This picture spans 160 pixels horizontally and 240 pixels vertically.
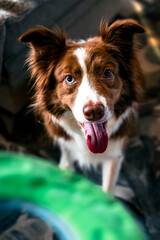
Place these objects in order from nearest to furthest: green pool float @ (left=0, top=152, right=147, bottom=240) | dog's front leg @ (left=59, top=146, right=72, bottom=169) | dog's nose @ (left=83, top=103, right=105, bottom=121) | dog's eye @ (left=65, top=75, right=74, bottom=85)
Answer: dog's nose @ (left=83, top=103, right=105, bottom=121), dog's eye @ (left=65, top=75, right=74, bottom=85), green pool float @ (left=0, top=152, right=147, bottom=240), dog's front leg @ (left=59, top=146, right=72, bottom=169)

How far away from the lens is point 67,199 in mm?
1163

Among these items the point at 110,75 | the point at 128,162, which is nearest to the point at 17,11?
the point at 110,75

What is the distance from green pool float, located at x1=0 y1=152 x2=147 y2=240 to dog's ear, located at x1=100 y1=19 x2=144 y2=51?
60cm

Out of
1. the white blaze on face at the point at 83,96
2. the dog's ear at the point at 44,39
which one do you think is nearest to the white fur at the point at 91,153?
the white blaze on face at the point at 83,96

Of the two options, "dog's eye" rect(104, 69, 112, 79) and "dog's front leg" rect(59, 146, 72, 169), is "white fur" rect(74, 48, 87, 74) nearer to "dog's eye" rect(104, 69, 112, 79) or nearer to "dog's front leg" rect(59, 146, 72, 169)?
"dog's eye" rect(104, 69, 112, 79)

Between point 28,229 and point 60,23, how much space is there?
30.6 inches

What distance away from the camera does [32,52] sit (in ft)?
3.20

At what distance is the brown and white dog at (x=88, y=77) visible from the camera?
2.95 ft

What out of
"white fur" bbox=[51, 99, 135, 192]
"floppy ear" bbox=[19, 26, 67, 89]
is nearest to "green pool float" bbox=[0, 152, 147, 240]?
"white fur" bbox=[51, 99, 135, 192]

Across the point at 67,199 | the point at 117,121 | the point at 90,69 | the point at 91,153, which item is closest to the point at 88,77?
the point at 90,69

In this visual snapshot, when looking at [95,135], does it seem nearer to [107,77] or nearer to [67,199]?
[107,77]

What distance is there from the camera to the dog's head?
0.89 metres

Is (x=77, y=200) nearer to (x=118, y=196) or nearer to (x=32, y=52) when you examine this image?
(x=118, y=196)

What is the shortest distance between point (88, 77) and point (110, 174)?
2.13ft
